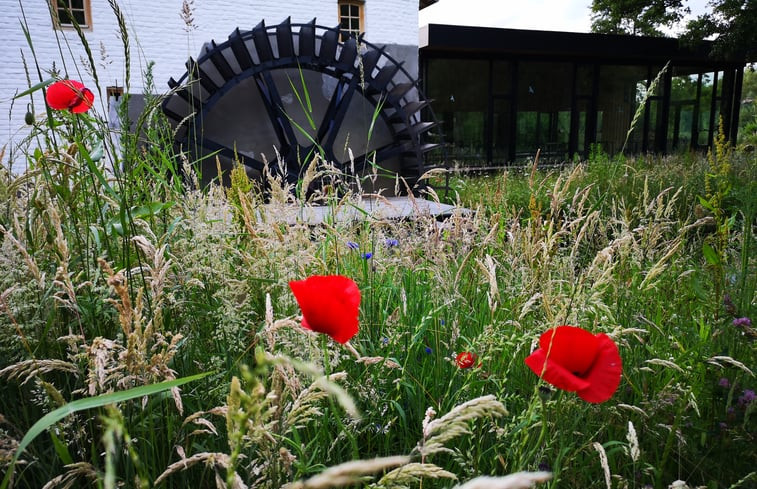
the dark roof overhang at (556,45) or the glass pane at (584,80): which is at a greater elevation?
the dark roof overhang at (556,45)

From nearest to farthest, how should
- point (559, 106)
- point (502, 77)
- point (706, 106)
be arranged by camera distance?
point (502, 77), point (559, 106), point (706, 106)

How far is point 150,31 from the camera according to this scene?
952 cm

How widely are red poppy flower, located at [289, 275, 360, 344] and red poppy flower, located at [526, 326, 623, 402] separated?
0.27 meters

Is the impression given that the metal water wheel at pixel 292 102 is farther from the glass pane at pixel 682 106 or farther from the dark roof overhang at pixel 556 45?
the glass pane at pixel 682 106


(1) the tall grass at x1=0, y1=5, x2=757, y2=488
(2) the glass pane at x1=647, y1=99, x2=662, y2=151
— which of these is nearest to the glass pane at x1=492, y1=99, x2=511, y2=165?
(2) the glass pane at x1=647, y1=99, x2=662, y2=151

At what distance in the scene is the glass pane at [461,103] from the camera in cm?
1343

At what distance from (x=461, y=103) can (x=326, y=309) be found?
45.0ft

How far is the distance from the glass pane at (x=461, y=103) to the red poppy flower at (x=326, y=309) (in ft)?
42.0

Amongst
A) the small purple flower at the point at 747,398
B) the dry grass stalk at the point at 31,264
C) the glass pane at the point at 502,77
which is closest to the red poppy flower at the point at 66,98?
the dry grass stalk at the point at 31,264

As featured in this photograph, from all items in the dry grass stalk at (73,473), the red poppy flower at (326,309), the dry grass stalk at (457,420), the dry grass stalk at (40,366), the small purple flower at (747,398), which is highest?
the red poppy flower at (326,309)

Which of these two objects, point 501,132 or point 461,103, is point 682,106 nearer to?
point 501,132

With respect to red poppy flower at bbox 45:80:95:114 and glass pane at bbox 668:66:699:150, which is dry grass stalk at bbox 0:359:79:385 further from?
glass pane at bbox 668:66:699:150

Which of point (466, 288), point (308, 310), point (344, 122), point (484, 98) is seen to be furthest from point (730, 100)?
point (308, 310)

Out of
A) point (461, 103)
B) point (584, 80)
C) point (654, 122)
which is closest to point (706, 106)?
point (654, 122)
